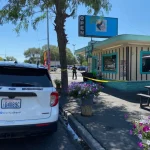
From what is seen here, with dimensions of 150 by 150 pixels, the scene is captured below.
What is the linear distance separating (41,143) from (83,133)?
45.9 inches

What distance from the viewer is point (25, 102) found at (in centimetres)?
448

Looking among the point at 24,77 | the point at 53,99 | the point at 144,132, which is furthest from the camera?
the point at 53,99

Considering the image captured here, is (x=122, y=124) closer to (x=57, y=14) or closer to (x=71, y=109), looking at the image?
(x=71, y=109)

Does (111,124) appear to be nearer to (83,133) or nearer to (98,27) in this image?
→ (83,133)

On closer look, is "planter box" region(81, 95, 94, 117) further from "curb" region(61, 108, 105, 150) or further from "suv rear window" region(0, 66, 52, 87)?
"suv rear window" region(0, 66, 52, 87)

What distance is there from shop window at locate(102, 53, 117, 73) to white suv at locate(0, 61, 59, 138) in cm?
1188

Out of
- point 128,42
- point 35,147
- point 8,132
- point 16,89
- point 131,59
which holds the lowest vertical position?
point 35,147

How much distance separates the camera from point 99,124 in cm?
663

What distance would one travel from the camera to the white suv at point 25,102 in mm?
4352

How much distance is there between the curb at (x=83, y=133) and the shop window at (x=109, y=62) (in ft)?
29.8

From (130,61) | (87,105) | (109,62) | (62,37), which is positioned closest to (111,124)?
(87,105)

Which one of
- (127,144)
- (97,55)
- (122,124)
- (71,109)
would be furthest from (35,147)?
(97,55)

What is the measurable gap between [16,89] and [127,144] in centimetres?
265

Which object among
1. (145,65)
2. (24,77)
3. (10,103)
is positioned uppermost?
(145,65)
